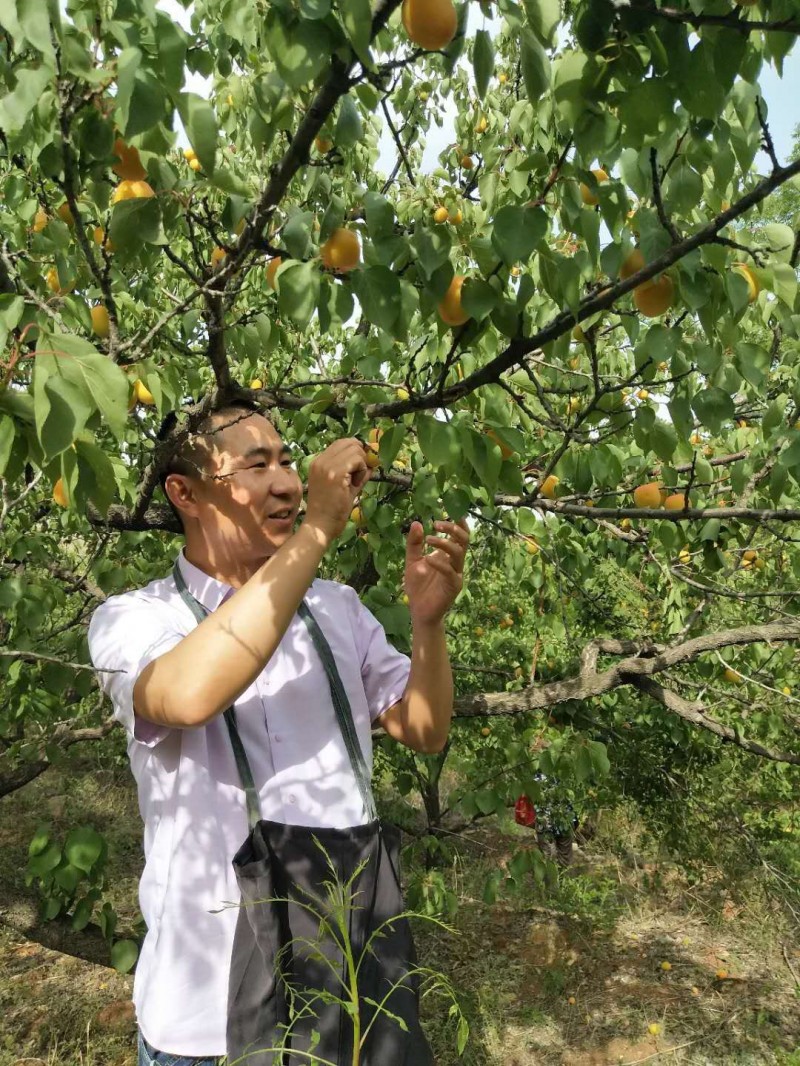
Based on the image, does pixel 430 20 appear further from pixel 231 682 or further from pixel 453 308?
pixel 231 682

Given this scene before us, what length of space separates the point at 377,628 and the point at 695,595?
2.79 meters

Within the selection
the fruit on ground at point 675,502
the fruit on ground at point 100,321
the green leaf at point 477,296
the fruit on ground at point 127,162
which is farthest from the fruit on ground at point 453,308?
the fruit on ground at point 675,502

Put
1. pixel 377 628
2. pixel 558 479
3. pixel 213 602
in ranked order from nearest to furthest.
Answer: pixel 213 602 < pixel 377 628 < pixel 558 479

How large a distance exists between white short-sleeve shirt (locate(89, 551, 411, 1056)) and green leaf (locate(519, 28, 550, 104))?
1028mm

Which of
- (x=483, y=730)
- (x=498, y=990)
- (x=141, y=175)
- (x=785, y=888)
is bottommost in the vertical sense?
(x=498, y=990)

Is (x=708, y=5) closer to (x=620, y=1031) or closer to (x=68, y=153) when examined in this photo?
(x=68, y=153)

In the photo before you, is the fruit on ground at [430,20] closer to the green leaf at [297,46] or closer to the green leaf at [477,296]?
the green leaf at [297,46]

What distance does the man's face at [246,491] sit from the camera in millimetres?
1645

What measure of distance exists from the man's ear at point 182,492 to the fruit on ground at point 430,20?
94cm

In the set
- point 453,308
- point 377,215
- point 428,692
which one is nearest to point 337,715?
point 428,692

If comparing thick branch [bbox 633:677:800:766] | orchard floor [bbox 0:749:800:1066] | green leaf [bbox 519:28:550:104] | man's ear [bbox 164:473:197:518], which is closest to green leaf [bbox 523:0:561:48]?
green leaf [bbox 519:28:550:104]

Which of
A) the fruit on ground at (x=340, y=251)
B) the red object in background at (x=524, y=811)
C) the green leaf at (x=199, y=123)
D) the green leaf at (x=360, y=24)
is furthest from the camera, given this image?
the red object in background at (x=524, y=811)

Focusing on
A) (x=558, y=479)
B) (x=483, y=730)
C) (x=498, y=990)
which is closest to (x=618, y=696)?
(x=483, y=730)

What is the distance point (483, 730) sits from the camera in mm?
4719
